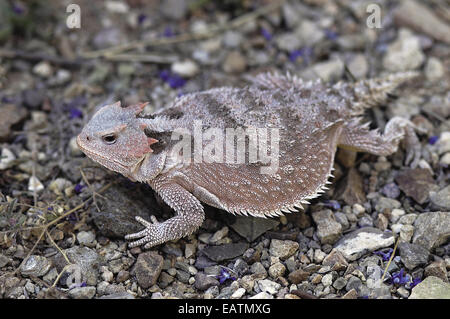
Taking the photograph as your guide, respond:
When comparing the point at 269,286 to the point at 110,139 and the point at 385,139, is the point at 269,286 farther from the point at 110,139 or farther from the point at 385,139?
the point at 385,139

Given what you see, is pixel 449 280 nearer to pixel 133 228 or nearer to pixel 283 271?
pixel 283 271

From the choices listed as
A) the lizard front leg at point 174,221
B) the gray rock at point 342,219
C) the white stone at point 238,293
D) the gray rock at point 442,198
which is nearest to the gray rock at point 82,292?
the lizard front leg at point 174,221

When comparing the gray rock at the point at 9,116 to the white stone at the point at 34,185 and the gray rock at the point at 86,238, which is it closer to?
the white stone at the point at 34,185

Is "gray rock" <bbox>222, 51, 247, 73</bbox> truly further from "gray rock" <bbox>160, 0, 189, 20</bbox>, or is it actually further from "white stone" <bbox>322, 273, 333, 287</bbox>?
"white stone" <bbox>322, 273, 333, 287</bbox>

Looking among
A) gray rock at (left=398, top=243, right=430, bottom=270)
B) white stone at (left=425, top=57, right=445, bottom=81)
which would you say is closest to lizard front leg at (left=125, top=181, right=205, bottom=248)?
gray rock at (left=398, top=243, right=430, bottom=270)

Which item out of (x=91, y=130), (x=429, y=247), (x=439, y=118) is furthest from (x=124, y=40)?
(x=429, y=247)
